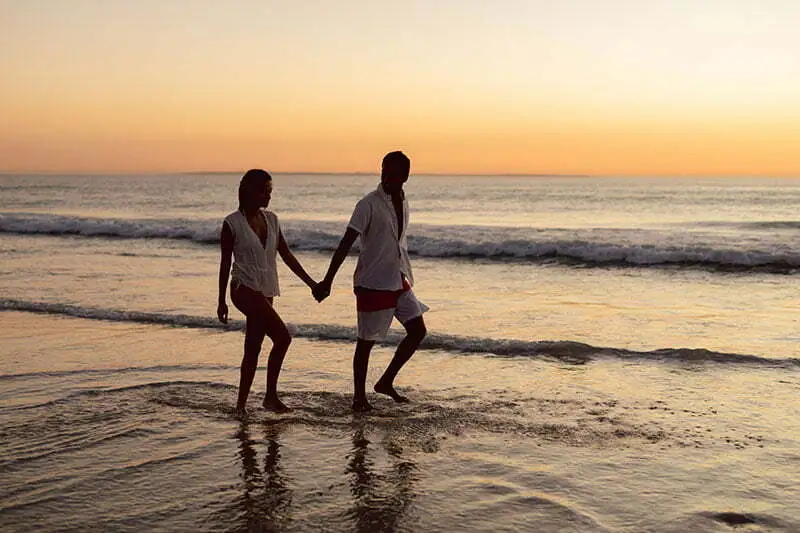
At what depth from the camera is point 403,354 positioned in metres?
6.65

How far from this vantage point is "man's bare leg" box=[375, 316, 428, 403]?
6.50 metres

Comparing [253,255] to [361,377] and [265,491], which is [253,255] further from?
[265,491]

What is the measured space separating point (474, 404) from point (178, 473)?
8.59 feet

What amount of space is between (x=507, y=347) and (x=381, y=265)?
3.28 m

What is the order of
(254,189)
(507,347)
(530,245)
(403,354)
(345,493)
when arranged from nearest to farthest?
(345,493), (254,189), (403,354), (507,347), (530,245)

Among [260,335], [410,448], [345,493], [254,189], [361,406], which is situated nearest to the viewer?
[345,493]

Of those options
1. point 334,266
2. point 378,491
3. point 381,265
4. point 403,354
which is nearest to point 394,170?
point 381,265

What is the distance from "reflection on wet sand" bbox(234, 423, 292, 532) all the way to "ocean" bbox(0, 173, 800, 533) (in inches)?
0.6

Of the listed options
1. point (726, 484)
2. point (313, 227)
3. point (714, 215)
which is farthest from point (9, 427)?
point (714, 215)

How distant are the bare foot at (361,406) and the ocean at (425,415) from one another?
119 mm

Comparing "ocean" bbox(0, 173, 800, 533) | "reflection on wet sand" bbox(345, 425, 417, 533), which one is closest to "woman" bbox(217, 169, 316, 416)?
"ocean" bbox(0, 173, 800, 533)

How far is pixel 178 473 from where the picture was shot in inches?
191

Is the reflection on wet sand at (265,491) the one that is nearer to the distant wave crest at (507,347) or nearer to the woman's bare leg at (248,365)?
the woman's bare leg at (248,365)

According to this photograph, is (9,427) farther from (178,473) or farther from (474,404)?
(474,404)
